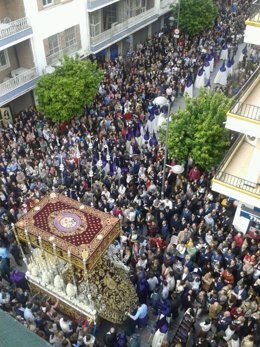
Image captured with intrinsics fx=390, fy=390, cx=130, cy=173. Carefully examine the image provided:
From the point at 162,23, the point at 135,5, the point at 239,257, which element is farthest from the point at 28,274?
the point at 162,23

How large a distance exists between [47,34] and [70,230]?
15.2 m

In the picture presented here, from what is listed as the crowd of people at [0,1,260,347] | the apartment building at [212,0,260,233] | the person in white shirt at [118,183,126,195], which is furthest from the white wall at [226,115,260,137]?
the person in white shirt at [118,183,126,195]

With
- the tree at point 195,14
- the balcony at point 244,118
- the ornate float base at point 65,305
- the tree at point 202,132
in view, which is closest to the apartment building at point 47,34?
the tree at point 195,14

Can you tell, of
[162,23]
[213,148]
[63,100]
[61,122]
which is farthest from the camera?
[162,23]

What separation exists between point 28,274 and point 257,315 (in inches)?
294

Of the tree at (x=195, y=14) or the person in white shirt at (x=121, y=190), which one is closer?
the person in white shirt at (x=121, y=190)

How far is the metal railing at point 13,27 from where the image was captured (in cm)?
2062

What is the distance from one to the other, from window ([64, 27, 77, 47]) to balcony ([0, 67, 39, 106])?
11.6ft

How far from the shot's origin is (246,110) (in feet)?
41.4

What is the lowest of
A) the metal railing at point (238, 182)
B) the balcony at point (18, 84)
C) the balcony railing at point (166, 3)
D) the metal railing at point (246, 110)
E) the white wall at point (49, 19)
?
the balcony at point (18, 84)

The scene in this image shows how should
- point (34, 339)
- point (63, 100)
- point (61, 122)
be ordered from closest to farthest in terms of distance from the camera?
point (34, 339) → point (63, 100) → point (61, 122)

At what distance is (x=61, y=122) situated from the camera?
21.9m

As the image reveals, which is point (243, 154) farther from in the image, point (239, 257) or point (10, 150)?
point (10, 150)

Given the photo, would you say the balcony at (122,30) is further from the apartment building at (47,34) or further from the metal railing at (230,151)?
the metal railing at (230,151)
